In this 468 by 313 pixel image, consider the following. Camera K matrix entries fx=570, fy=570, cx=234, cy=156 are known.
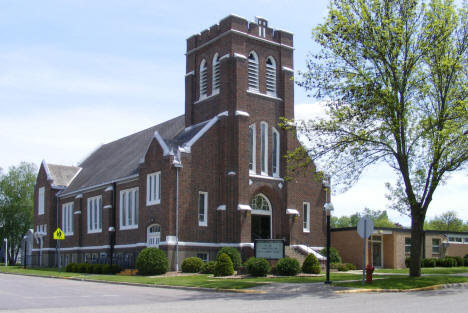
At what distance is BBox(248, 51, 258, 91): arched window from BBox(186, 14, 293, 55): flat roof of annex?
1284 mm

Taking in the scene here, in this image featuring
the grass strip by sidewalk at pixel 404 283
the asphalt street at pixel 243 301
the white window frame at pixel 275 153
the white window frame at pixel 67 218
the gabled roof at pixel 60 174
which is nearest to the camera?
the asphalt street at pixel 243 301

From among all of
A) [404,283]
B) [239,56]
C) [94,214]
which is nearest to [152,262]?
[239,56]

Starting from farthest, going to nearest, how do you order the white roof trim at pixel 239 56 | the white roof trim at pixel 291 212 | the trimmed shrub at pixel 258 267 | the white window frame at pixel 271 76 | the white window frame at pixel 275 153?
the white window frame at pixel 271 76
the white window frame at pixel 275 153
the white roof trim at pixel 291 212
the white roof trim at pixel 239 56
the trimmed shrub at pixel 258 267

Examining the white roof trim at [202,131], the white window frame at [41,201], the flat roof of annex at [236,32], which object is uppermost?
the flat roof of annex at [236,32]

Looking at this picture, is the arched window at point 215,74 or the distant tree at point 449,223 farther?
the distant tree at point 449,223

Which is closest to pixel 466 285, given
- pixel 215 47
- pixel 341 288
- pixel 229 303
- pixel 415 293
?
pixel 415 293

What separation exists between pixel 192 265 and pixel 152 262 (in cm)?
233

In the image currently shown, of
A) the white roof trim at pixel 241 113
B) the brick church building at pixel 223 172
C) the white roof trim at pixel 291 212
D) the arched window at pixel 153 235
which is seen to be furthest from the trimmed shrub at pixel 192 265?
the white roof trim at pixel 241 113

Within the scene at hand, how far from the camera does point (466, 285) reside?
Result: 23.5 meters

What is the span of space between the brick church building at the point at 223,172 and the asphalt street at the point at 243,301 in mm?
13085

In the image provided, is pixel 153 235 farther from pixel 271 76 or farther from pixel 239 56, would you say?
pixel 271 76

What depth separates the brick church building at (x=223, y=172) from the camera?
1384 inches

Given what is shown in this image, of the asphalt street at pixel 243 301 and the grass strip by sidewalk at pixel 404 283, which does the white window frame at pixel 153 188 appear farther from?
the grass strip by sidewalk at pixel 404 283

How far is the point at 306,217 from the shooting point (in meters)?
39.9
